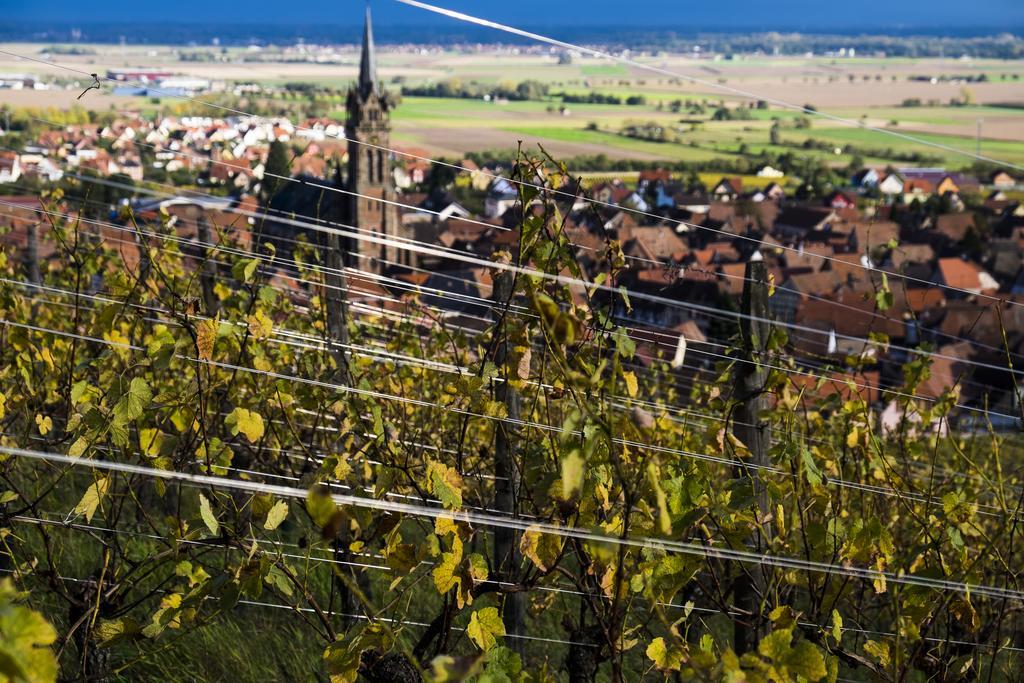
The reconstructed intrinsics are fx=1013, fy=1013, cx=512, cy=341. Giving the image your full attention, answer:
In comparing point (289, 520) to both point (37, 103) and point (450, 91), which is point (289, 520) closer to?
point (37, 103)

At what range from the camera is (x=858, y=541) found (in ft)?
7.34

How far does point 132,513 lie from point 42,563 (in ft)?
2.73

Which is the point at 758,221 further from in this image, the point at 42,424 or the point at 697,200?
the point at 42,424

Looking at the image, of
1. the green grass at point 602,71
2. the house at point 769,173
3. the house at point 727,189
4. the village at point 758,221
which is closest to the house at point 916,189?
the village at point 758,221

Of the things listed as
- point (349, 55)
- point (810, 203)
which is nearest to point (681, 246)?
point (810, 203)

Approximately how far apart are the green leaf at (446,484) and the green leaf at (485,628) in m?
0.20

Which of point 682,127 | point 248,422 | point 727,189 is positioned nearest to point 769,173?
point 727,189

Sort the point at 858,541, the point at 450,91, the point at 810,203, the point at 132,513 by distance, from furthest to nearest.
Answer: the point at 450,91 < the point at 810,203 < the point at 132,513 < the point at 858,541

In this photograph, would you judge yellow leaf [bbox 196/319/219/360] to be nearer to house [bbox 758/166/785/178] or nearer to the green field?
the green field

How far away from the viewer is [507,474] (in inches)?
92.6

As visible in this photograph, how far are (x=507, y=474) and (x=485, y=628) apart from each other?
0.61 m

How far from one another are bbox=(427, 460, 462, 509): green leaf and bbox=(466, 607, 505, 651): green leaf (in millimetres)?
198

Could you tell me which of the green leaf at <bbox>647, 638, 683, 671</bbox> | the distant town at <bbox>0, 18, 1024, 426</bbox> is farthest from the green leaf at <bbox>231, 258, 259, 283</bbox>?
the distant town at <bbox>0, 18, 1024, 426</bbox>

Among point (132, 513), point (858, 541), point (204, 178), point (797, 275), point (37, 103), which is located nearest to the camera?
point (858, 541)
